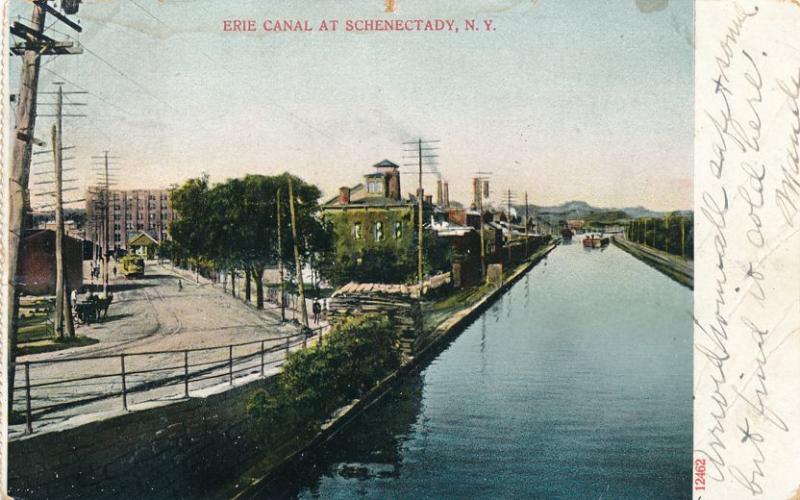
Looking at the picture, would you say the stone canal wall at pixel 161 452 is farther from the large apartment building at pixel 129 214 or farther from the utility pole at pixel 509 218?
the utility pole at pixel 509 218

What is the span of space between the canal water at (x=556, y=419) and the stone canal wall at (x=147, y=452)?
38 centimetres

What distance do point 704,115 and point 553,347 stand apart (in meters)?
1.69

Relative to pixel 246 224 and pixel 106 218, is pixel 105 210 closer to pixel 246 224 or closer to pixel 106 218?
pixel 106 218

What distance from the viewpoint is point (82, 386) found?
3.49 metres

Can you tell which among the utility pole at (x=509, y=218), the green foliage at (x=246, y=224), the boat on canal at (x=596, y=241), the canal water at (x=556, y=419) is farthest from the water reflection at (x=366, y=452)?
the boat on canal at (x=596, y=241)

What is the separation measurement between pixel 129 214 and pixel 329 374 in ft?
5.20

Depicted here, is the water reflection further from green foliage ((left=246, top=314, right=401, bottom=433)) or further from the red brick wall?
the red brick wall

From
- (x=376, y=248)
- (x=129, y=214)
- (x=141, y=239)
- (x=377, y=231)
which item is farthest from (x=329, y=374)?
(x=129, y=214)

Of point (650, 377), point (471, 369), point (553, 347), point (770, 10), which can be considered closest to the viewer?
point (770, 10)

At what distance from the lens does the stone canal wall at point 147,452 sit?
315cm

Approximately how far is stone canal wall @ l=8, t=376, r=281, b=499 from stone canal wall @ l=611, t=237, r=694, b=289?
7.95ft

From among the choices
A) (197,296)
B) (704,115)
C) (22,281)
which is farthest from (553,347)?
(22,281)

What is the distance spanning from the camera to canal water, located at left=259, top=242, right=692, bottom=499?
3.60 meters

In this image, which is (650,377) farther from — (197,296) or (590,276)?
(197,296)
